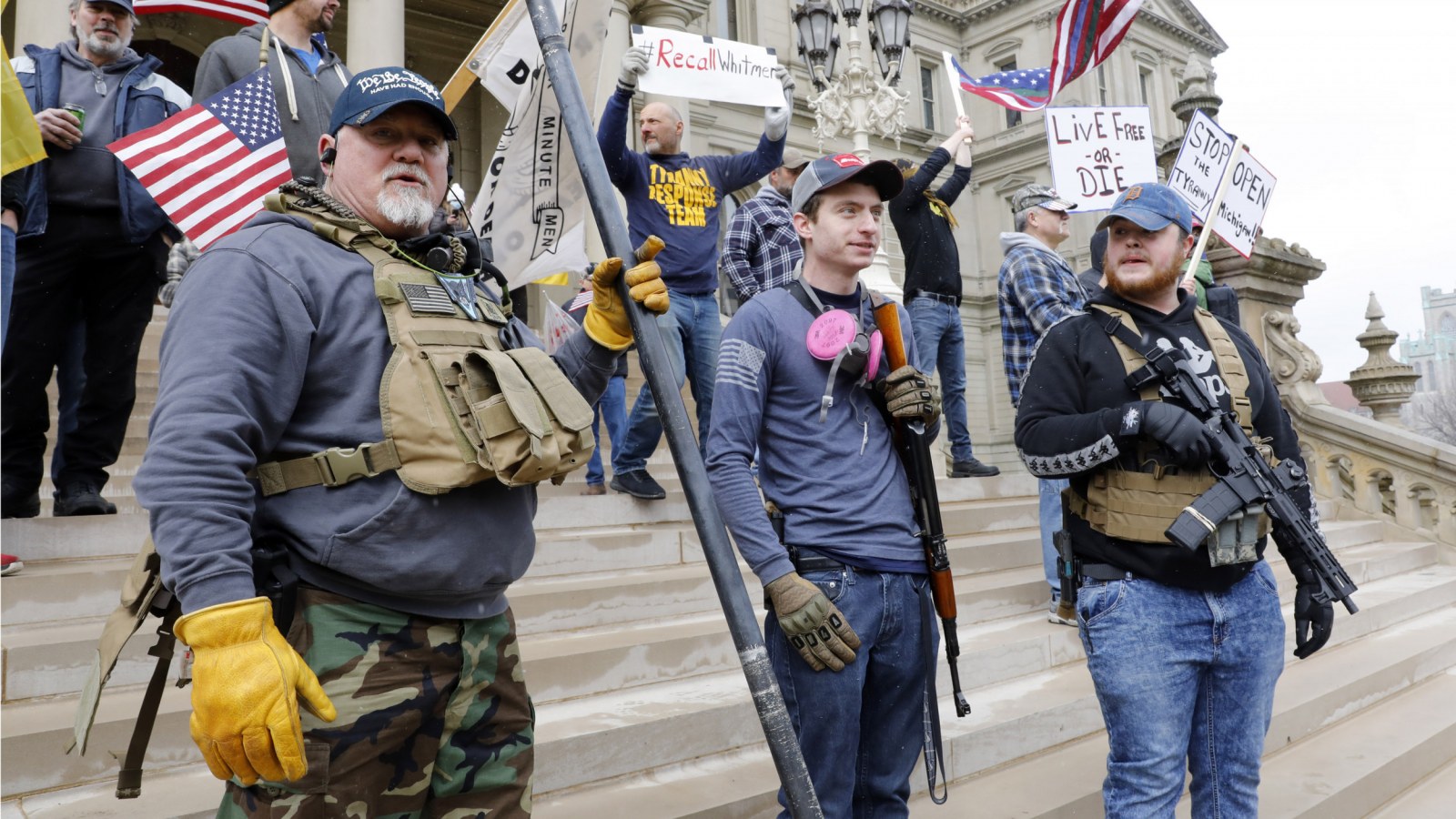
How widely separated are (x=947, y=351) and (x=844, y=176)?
4366 mm

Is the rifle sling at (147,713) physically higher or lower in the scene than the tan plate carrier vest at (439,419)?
lower

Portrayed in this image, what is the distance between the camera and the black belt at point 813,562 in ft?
8.33

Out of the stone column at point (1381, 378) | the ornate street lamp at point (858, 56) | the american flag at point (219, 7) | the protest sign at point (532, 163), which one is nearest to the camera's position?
the protest sign at point (532, 163)

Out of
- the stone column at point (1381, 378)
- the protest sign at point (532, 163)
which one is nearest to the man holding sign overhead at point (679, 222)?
the protest sign at point (532, 163)

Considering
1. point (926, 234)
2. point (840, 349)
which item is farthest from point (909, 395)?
point (926, 234)

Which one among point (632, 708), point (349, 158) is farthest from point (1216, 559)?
point (349, 158)

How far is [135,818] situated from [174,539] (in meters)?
1.51

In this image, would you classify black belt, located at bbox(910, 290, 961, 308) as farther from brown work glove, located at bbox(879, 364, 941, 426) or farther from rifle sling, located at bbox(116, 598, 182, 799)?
rifle sling, located at bbox(116, 598, 182, 799)

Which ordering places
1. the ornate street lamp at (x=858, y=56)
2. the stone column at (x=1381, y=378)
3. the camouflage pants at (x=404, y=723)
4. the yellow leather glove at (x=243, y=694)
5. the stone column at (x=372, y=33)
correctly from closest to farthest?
the yellow leather glove at (x=243, y=694) → the camouflage pants at (x=404, y=723) → the ornate street lamp at (x=858, y=56) → the stone column at (x=372, y=33) → the stone column at (x=1381, y=378)

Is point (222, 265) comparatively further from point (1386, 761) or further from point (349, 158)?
point (1386, 761)

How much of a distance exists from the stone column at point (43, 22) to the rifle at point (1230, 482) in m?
8.66

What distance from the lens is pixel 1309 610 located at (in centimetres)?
284

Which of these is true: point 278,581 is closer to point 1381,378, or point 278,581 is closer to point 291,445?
point 291,445

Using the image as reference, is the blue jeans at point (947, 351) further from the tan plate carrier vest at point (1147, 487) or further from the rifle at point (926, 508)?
the rifle at point (926, 508)
